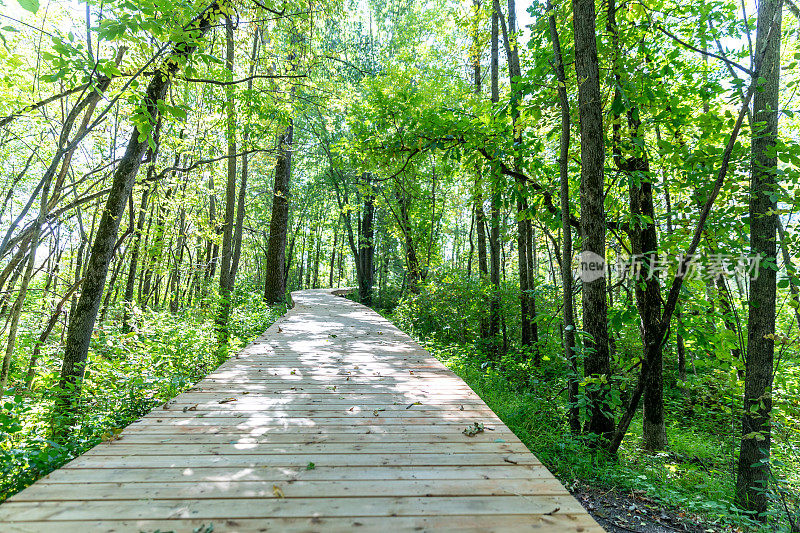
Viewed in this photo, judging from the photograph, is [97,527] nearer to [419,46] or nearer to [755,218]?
[755,218]

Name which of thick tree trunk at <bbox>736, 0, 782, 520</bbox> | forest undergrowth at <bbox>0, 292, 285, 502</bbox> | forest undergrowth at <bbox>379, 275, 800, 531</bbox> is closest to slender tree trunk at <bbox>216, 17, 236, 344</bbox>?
forest undergrowth at <bbox>0, 292, 285, 502</bbox>

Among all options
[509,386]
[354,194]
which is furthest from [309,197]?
[509,386]

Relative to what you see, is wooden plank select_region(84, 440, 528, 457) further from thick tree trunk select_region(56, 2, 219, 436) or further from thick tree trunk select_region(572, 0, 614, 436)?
thick tree trunk select_region(56, 2, 219, 436)

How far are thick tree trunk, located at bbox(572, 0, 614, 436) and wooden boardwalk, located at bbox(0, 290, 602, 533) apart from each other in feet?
4.54

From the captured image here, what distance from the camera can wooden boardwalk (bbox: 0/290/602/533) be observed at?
2.00 meters

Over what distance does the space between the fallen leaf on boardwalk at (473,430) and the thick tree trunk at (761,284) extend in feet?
9.58

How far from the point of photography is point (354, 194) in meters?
21.1

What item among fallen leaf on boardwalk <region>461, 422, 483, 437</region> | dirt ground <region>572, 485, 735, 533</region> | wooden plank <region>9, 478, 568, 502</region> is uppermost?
wooden plank <region>9, 478, 568, 502</region>

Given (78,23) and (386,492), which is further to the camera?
(78,23)

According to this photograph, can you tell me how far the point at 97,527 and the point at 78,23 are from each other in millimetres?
10928

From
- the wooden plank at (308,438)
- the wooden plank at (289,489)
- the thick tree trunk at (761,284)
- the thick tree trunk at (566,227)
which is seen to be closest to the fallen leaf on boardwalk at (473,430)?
the wooden plank at (308,438)

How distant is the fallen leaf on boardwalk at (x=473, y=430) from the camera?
3222 millimetres

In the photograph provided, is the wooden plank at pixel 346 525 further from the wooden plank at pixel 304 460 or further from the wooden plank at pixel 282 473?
the wooden plank at pixel 304 460

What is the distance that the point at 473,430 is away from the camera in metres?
3.29
